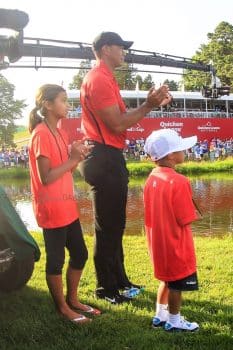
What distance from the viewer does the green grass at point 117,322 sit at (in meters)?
3.20

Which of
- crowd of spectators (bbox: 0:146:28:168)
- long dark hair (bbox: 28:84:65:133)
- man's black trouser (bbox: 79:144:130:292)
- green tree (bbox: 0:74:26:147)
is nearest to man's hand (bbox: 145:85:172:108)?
man's black trouser (bbox: 79:144:130:292)

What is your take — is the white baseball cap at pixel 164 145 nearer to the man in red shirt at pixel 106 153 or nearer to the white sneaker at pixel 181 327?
the man in red shirt at pixel 106 153

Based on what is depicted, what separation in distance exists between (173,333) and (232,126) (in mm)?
43102

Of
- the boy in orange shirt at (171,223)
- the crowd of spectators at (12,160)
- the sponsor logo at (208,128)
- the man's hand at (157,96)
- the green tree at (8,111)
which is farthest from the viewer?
the sponsor logo at (208,128)

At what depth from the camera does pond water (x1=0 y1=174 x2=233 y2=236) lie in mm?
12086

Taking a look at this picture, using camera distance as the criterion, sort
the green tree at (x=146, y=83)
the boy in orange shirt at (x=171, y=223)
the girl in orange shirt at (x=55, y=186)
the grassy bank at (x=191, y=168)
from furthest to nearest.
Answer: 1. the green tree at (x=146, y=83)
2. the grassy bank at (x=191, y=168)
3. the girl in orange shirt at (x=55, y=186)
4. the boy in orange shirt at (x=171, y=223)

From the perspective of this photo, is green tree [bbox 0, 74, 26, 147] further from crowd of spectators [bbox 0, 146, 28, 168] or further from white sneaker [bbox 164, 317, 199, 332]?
white sneaker [bbox 164, 317, 199, 332]

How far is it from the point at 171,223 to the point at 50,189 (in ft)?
2.75

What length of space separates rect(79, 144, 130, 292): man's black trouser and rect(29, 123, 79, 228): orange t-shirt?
38 cm

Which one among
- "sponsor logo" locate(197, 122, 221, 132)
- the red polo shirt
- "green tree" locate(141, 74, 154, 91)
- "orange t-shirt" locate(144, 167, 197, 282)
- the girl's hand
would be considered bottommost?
"sponsor logo" locate(197, 122, 221, 132)

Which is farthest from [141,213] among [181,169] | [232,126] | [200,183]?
[232,126]

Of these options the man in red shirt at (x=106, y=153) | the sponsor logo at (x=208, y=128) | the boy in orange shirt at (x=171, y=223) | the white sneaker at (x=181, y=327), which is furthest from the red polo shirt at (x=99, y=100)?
the sponsor logo at (x=208, y=128)

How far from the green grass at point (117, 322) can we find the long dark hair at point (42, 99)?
1.31 metres

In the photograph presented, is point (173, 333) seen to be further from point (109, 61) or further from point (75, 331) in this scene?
point (109, 61)
